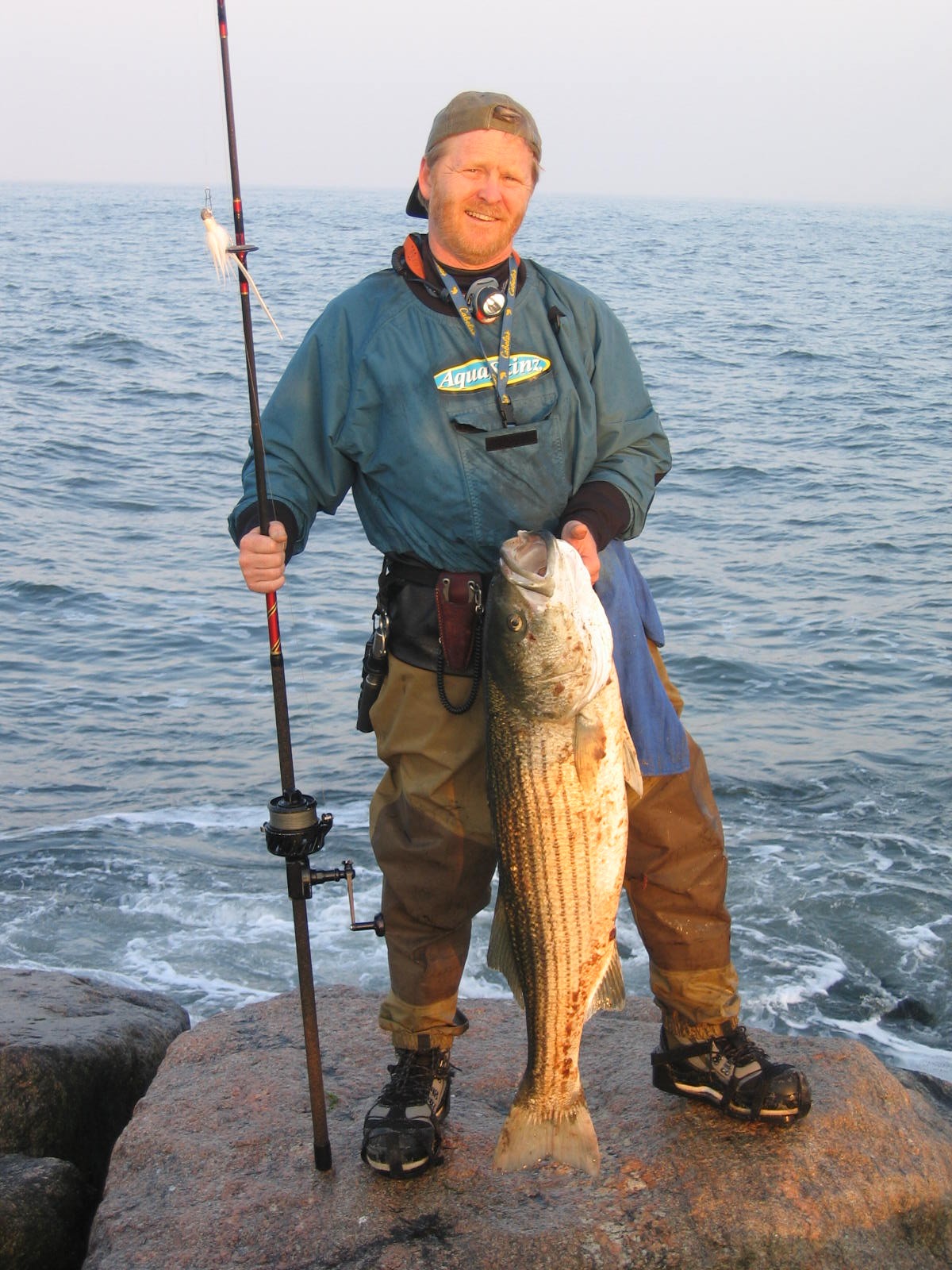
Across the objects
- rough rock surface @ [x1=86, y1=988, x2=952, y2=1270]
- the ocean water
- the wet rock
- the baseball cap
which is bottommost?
the ocean water

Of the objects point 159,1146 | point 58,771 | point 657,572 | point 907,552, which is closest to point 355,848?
point 58,771

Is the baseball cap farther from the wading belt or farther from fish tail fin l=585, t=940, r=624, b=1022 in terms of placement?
fish tail fin l=585, t=940, r=624, b=1022

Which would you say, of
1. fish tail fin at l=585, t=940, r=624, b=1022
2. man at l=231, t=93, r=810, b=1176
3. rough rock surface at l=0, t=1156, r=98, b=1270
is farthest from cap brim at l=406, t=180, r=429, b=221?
rough rock surface at l=0, t=1156, r=98, b=1270

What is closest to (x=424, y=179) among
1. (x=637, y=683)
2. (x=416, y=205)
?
(x=416, y=205)

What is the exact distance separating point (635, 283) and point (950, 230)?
1890 inches

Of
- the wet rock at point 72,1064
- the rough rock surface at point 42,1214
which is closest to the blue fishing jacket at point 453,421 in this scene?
the rough rock surface at point 42,1214

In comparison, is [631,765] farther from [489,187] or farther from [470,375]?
[489,187]

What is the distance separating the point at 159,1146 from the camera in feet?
13.1

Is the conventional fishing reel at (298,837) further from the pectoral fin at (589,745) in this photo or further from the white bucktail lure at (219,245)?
the white bucktail lure at (219,245)

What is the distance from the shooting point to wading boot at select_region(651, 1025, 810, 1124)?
3723 millimetres

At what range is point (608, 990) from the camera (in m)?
3.47

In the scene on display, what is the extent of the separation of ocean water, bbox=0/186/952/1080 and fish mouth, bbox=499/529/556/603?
151 cm

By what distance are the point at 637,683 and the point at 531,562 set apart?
58 cm

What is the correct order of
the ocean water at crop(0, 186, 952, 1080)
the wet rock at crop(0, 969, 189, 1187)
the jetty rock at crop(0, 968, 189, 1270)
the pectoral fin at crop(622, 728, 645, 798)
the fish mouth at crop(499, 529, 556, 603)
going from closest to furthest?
the fish mouth at crop(499, 529, 556, 603) < the pectoral fin at crop(622, 728, 645, 798) < the jetty rock at crop(0, 968, 189, 1270) < the wet rock at crop(0, 969, 189, 1187) < the ocean water at crop(0, 186, 952, 1080)
